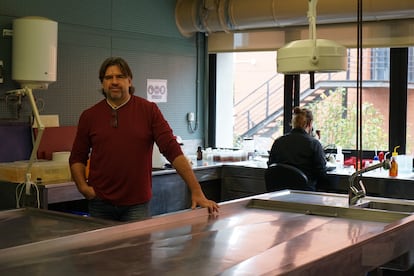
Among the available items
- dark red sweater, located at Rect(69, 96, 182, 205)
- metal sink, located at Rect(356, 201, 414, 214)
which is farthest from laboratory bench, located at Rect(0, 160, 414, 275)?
dark red sweater, located at Rect(69, 96, 182, 205)

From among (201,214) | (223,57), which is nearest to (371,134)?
(223,57)

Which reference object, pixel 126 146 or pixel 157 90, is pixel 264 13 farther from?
pixel 126 146

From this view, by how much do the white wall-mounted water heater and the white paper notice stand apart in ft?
4.92

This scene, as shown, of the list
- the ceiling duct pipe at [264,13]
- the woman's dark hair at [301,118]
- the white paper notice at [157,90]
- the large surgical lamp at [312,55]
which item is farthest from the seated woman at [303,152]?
the large surgical lamp at [312,55]

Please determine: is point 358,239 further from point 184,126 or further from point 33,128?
point 184,126

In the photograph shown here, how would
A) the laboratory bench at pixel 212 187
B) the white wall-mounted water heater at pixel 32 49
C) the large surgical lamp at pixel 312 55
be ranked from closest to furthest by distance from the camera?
the large surgical lamp at pixel 312 55
the laboratory bench at pixel 212 187
the white wall-mounted water heater at pixel 32 49

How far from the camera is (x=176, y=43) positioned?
19.5 ft

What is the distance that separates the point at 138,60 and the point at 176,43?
1.87 feet

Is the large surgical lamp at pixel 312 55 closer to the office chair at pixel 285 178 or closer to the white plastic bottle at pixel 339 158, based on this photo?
the office chair at pixel 285 178

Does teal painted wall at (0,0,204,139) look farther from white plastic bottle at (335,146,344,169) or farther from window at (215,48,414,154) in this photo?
white plastic bottle at (335,146,344,169)

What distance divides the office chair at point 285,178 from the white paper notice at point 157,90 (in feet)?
5.25

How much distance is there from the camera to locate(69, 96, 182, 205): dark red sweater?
307cm

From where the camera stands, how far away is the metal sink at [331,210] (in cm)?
271

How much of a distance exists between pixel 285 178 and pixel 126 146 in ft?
5.87
